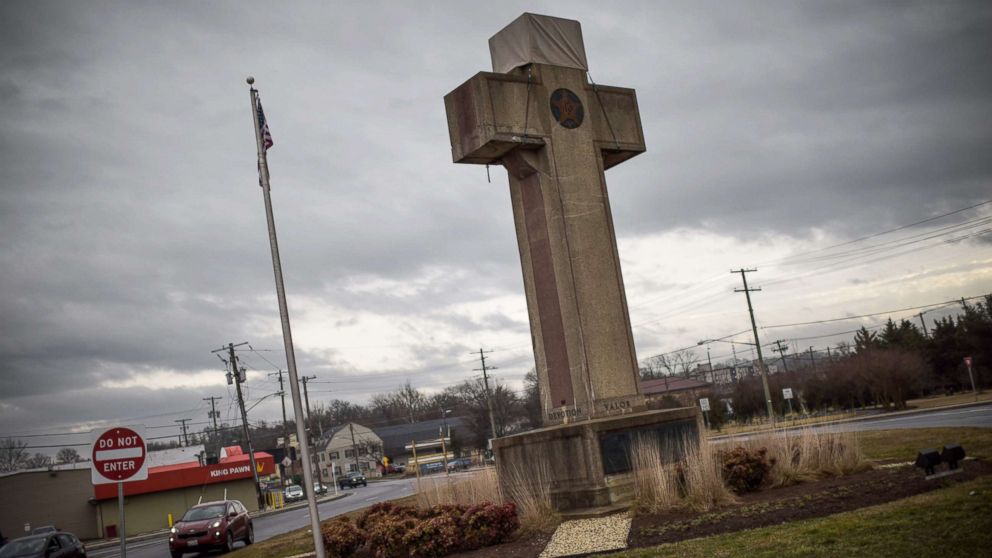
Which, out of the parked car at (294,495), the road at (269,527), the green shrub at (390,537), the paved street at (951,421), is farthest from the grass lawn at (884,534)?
the parked car at (294,495)

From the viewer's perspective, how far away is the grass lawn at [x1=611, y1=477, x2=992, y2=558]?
6926mm

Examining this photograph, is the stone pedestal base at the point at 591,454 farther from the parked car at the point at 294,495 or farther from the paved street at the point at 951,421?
the parked car at the point at 294,495

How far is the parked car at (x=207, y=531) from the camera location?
2139 cm

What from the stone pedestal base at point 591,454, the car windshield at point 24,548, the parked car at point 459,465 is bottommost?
the parked car at point 459,465

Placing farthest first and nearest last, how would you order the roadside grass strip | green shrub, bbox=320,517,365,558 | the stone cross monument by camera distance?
the stone cross monument < green shrub, bbox=320,517,365,558 < the roadside grass strip

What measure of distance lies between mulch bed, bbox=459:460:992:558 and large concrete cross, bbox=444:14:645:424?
3047 millimetres

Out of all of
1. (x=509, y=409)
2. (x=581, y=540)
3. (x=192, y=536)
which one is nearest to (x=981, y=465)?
(x=581, y=540)

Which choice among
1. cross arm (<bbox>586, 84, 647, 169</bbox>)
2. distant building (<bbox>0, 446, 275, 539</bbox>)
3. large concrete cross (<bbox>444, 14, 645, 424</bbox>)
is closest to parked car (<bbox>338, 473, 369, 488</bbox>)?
distant building (<bbox>0, 446, 275, 539</bbox>)

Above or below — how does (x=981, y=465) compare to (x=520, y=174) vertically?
below

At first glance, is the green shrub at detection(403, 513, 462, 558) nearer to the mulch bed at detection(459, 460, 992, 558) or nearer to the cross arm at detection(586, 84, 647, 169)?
the mulch bed at detection(459, 460, 992, 558)

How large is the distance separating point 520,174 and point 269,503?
50.9 meters

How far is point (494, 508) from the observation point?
1108 cm

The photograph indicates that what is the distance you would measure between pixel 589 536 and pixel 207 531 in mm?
15057

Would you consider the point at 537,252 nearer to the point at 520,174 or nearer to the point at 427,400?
the point at 520,174
